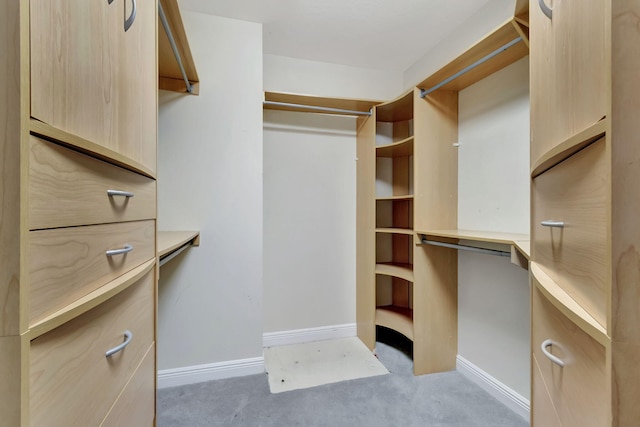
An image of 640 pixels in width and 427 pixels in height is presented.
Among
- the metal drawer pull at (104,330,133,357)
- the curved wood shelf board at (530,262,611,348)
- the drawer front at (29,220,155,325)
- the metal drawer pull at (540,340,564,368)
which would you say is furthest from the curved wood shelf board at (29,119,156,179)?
the metal drawer pull at (540,340,564,368)

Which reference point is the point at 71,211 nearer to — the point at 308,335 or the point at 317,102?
the point at 317,102

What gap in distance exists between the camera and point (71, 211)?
0.51 m

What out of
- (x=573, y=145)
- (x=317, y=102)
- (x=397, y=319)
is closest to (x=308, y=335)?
(x=397, y=319)

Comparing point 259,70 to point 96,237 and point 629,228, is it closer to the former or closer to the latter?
point 96,237

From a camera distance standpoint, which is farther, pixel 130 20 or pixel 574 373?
pixel 130 20

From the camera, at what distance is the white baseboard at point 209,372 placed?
179 centimetres

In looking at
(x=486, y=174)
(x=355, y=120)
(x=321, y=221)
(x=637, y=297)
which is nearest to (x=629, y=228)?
(x=637, y=297)

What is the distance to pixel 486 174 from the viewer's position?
1772mm

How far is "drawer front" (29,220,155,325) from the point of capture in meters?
0.42

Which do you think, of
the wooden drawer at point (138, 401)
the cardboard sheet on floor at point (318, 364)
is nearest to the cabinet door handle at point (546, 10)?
the wooden drawer at point (138, 401)

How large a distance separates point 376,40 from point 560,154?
6.47 ft

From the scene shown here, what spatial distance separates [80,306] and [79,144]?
30 cm

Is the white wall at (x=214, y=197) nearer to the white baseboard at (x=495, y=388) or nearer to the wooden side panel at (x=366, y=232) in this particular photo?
the wooden side panel at (x=366, y=232)

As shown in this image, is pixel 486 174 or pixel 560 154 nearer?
pixel 560 154
